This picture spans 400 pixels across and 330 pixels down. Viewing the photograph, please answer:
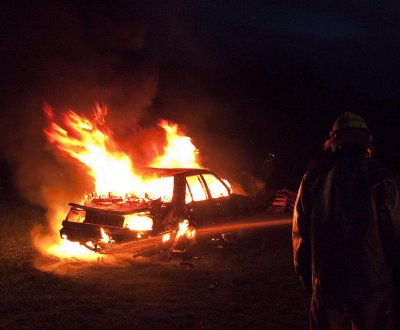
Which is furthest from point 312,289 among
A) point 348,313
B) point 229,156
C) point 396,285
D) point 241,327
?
point 229,156

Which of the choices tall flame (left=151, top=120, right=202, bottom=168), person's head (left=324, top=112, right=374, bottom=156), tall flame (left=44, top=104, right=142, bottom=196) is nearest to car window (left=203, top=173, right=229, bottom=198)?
tall flame (left=44, top=104, right=142, bottom=196)

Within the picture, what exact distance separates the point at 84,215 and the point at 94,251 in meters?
0.80

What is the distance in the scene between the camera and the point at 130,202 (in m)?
9.08

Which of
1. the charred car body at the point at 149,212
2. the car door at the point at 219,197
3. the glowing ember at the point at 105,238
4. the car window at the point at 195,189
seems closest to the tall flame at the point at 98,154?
the charred car body at the point at 149,212

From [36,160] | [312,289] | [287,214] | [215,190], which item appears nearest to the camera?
[312,289]

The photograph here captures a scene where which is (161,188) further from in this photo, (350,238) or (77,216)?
(350,238)

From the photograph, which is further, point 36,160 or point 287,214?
point 36,160

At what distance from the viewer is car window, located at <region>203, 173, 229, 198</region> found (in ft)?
36.5

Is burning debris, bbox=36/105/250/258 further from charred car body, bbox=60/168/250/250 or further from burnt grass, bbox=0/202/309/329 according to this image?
burnt grass, bbox=0/202/309/329

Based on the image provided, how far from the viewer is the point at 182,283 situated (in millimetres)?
7230

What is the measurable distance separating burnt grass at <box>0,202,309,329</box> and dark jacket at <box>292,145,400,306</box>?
107 inches

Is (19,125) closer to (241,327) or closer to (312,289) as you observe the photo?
(241,327)

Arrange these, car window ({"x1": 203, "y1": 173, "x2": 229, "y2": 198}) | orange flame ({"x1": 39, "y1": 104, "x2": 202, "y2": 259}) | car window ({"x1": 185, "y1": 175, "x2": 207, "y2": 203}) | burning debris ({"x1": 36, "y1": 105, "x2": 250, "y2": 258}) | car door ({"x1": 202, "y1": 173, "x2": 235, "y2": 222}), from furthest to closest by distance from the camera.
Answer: car window ({"x1": 203, "y1": 173, "x2": 229, "y2": 198})
car door ({"x1": 202, "y1": 173, "x2": 235, "y2": 222})
car window ({"x1": 185, "y1": 175, "x2": 207, "y2": 203})
orange flame ({"x1": 39, "y1": 104, "x2": 202, "y2": 259})
burning debris ({"x1": 36, "y1": 105, "x2": 250, "y2": 258})

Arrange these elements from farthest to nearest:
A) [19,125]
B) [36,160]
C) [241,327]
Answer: [36,160] < [19,125] < [241,327]
